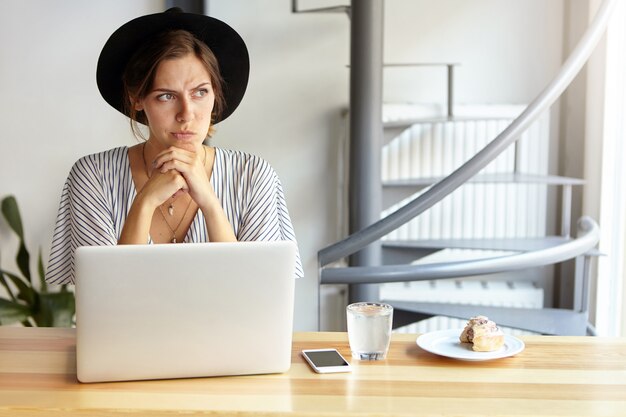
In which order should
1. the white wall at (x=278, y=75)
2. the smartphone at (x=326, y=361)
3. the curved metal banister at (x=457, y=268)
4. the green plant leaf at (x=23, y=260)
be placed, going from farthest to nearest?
the white wall at (x=278, y=75) → the green plant leaf at (x=23, y=260) → the curved metal banister at (x=457, y=268) → the smartphone at (x=326, y=361)

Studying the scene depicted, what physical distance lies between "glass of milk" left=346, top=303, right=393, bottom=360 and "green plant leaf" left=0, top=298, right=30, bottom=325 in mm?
2468

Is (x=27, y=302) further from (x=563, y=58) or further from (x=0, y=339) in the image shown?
(x=563, y=58)

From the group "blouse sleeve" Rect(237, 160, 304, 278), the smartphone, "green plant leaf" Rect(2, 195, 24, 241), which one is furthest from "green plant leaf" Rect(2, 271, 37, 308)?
the smartphone

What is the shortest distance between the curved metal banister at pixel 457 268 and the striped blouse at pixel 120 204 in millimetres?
859

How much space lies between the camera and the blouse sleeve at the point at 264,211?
2.00 m

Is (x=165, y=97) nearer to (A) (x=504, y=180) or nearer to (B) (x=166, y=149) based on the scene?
(B) (x=166, y=149)

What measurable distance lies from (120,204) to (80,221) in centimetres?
13

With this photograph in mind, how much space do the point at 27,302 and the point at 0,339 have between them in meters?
2.30

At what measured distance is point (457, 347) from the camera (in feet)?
5.09

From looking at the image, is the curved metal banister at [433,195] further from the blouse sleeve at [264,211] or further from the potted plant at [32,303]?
the potted plant at [32,303]

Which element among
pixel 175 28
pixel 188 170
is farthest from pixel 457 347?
pixel 175 28

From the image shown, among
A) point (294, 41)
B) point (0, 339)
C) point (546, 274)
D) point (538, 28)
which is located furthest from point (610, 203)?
point (0, 339)

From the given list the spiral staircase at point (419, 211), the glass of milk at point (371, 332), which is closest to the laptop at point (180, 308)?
the glass of milk at point (371, 332)

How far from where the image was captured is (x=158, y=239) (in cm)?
199
